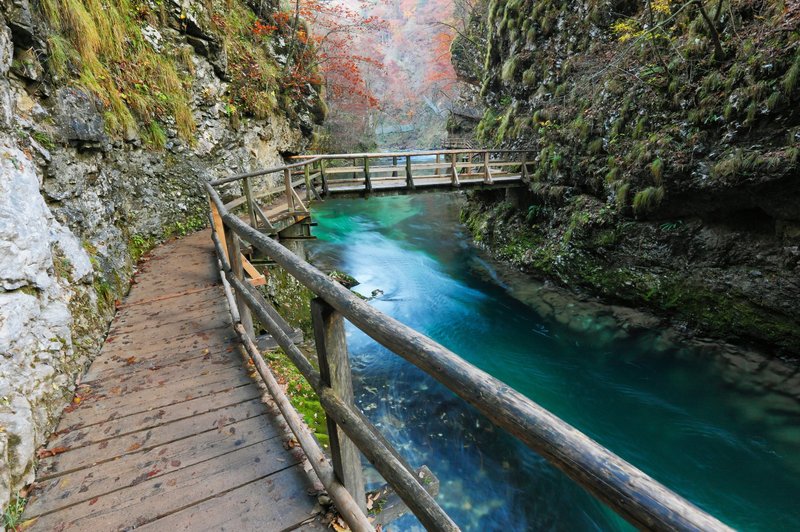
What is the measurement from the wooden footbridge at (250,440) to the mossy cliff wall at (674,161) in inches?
331

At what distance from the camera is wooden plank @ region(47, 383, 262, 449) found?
2.56 m

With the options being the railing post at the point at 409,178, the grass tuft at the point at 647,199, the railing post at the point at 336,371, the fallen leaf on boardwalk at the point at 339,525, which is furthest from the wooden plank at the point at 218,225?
the grass tuft at the point at 647,199

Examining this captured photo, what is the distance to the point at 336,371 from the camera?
70.1 inches

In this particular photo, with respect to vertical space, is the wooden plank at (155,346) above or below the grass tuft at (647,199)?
below

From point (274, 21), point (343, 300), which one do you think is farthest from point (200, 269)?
point (274, 21)

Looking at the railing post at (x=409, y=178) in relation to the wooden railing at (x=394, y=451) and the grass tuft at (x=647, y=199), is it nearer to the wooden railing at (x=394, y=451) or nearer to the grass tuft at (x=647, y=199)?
the grass tuft at (x=647, y=199)

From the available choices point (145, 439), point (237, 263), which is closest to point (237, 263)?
point (237, 263)

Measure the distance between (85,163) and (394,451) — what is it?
18.6 feet

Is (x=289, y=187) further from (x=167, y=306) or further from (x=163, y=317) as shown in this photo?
(x=163, y=317)

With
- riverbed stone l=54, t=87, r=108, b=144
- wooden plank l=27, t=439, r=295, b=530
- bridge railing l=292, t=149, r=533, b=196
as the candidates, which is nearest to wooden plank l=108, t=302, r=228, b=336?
riverbed stone l=54, t=87, r=108, b=144

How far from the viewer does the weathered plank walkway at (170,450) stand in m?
1.94

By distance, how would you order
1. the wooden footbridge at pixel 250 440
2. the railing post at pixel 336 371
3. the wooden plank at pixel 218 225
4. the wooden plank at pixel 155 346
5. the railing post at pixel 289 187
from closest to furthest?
the wooden footbridge at pixel 250 440, the railing post at pixel 336 371, the wooden plank at pixel 155 346, the wooden plank at pixel 218 225, the railing post at pixel 289 187

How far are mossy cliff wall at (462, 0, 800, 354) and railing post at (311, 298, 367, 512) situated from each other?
8398mm

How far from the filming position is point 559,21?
40.0 feet
